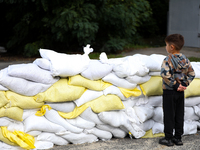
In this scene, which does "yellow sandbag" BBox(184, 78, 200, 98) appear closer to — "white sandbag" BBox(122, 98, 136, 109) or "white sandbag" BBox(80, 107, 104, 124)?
"white sandbag" BBox(122, 98, 136, 109)

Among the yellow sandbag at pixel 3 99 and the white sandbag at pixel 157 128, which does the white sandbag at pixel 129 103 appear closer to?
the white sandbag at pixel 157 128

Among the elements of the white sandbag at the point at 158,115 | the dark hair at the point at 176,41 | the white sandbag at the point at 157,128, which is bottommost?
the white sandbag at the point at 157,128

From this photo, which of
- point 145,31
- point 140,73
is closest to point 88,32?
point 140,73

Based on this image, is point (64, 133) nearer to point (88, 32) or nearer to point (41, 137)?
point (41, 137)

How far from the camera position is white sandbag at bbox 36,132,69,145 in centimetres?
298

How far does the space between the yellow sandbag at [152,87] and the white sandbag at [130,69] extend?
0.15 metres

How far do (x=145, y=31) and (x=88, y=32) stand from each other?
29.0 feet

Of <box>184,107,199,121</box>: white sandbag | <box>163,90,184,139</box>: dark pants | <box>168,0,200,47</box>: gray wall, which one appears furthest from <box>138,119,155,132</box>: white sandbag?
<box>168,0,200,47</box>: gray wall

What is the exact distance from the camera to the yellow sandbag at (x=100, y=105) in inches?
120

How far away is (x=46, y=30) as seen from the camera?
10164 millimetres

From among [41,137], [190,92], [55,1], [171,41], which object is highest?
[55,1]

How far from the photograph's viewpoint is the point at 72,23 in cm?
838

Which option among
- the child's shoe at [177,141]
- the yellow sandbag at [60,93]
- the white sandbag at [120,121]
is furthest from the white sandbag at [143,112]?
the yellow sandbag at [60,93]

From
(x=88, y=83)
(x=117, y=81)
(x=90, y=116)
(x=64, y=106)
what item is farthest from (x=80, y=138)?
(x=117, y=81)
